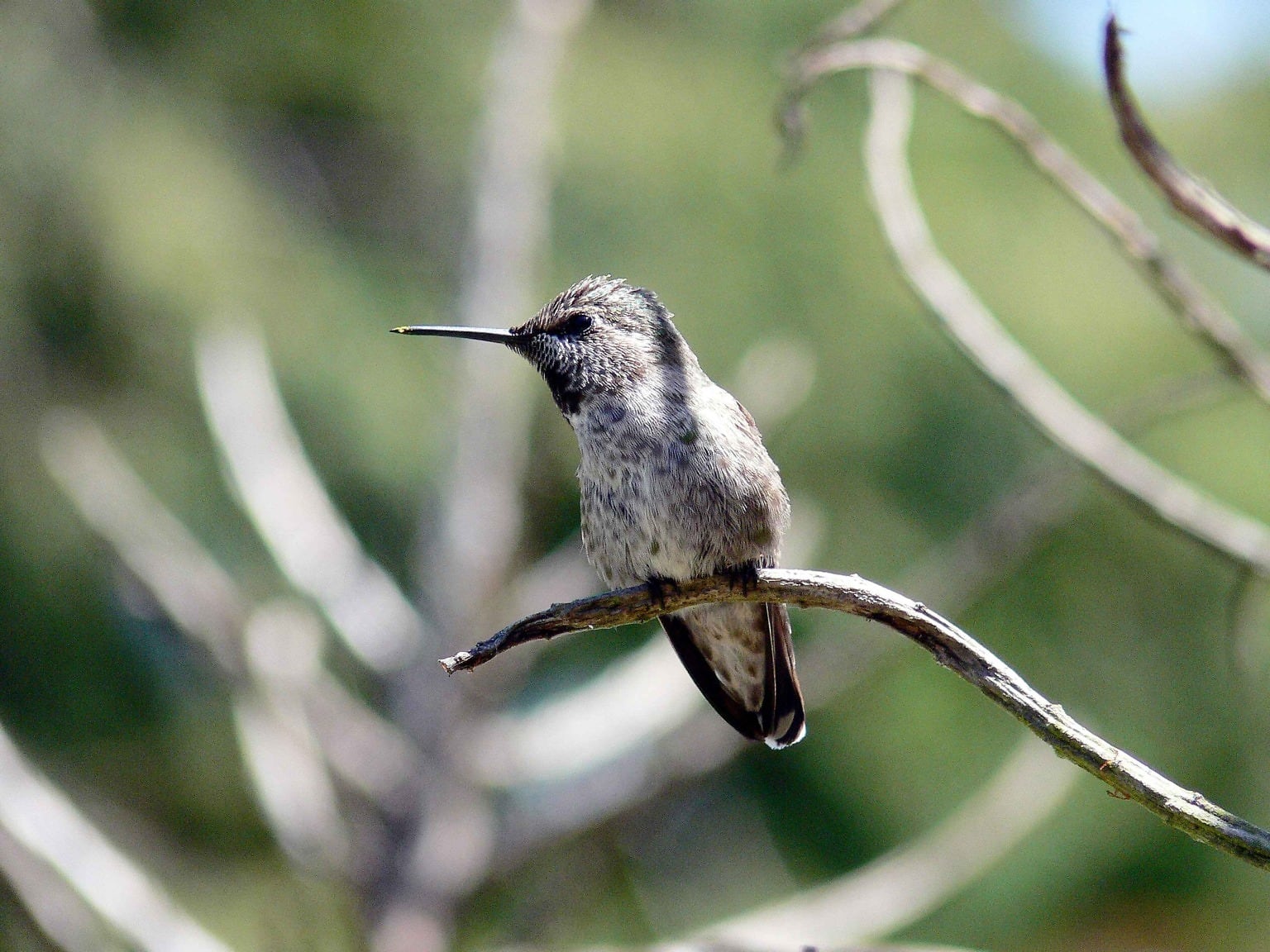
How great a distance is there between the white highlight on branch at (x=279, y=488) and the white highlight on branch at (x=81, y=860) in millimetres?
1277

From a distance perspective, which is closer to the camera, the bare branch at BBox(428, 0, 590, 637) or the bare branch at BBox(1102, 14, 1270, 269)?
the bare branch at BBox(1102, 14, 1270, 269)

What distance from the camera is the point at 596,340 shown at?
9.85 feet

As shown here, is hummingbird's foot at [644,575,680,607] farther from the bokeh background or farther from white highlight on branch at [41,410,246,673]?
white highlight on branch at [41,410,246,673]

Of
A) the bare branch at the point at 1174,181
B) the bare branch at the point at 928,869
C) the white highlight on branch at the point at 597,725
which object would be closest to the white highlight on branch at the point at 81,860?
the white highlight on branch at the point at 597,725

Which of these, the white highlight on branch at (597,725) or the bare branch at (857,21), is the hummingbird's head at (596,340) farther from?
the white highlight on branch at (597,725)

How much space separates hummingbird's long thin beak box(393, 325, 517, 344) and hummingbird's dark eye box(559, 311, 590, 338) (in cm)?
13

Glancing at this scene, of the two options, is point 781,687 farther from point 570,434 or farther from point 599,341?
point 570,434

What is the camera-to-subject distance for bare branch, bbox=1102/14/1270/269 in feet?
7.26

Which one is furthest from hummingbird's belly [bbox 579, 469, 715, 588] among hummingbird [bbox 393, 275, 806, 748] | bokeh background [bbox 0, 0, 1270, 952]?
bokeh background [bbox 0, 0, 1270, 952]

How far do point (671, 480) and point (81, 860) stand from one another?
9.13 feet

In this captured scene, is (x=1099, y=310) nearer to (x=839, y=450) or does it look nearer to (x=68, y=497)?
(x=839, y=450)

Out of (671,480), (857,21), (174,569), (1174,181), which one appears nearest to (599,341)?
(671,480)

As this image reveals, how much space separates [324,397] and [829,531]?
2.30m

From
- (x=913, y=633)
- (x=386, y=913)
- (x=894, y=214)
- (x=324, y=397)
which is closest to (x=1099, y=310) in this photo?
(x=894, y=214)
